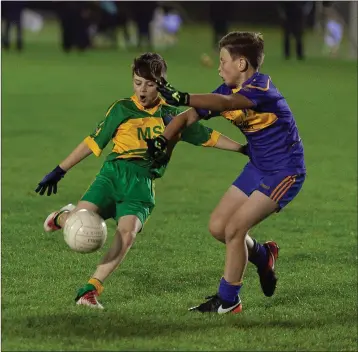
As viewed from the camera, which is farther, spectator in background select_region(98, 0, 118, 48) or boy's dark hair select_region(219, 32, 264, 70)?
spectator in background select_region(98, 0, 118, 48)

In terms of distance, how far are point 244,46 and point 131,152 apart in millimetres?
1125

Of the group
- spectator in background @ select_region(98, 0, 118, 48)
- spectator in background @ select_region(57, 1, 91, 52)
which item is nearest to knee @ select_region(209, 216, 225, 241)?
spectator in background @ select_region(57, 1, 91, 52)

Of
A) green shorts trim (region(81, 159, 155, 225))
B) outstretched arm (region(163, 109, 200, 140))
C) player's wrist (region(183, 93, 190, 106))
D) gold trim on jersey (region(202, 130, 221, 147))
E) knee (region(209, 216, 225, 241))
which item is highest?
player's wrist (region(183, 93, 190, 106))

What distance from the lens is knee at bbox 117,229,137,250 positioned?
6.96 meters

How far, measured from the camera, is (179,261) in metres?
A: 8.34

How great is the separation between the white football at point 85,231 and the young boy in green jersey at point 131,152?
0.13 meters

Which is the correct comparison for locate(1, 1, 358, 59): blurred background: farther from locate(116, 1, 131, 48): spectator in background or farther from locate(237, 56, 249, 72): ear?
locate(237, 56, 249, 72): ear

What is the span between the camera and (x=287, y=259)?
28.2 ft

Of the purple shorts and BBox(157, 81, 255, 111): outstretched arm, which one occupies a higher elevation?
BBox(157, 81, 255, 111): outstretched arm

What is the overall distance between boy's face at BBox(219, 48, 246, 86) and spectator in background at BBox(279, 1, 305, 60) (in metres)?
24.4

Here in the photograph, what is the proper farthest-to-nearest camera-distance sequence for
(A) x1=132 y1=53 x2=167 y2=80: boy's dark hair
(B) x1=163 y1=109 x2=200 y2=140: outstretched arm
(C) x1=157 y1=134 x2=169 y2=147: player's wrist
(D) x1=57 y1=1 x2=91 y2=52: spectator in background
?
(D) x1=57 y1=1 x2=91 y2=52: spectator in background
(A) x1=132 y1=53 x2=167 y2=80: boy's dark hair
(B) x1=163 y1=109 x2=200 y2=140: outstretched arm
(C) x1=157 y1=134 x2=169 y2=147: player's wrist

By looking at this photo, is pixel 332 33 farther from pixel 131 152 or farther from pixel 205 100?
pixel 205 100

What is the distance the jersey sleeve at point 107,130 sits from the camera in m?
7.31

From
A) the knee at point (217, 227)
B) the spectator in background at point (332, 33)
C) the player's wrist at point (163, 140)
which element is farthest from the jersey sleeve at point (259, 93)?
the spectator in background at point (332, 33)
